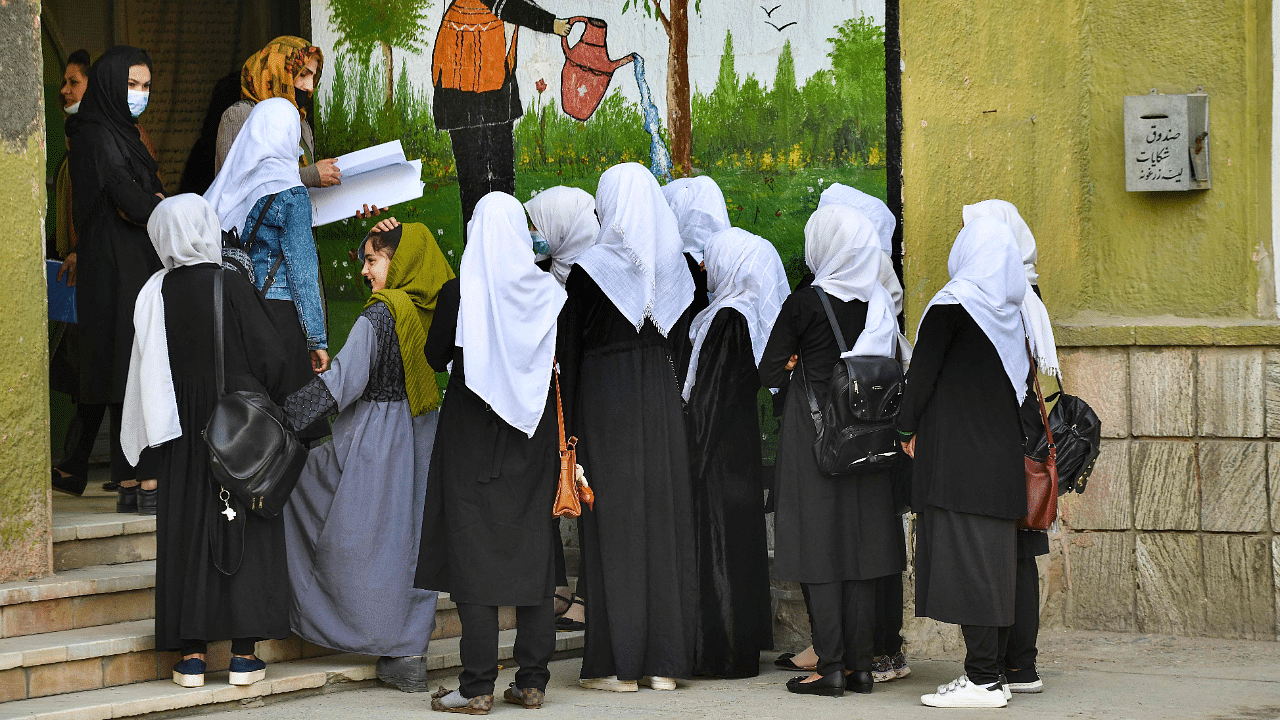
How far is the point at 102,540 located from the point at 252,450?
130cm

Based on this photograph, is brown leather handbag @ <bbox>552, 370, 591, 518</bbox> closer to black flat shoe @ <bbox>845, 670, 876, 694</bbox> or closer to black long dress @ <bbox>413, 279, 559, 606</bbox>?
black long dress @ <bbox>413, 279, 559, 606</bbox>

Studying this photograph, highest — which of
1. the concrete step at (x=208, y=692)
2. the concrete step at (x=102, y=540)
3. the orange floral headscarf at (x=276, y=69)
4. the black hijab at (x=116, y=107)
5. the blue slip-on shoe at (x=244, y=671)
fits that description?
the orange floral headscarf at (x=276, y=69)

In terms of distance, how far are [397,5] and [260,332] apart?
3.47 meters

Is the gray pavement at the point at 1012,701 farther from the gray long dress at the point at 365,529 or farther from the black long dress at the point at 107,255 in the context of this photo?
the black long dress at the point at 107,255

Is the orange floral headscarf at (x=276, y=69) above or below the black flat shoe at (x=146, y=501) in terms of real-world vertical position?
above

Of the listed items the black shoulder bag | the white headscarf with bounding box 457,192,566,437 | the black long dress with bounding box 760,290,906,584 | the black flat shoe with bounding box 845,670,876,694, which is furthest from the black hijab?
the black flat shoe with bounding box 845,670,876,694

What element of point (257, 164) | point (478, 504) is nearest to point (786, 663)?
point (478, 504)

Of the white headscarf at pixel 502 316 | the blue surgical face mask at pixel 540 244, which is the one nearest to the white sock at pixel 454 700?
the white headscarf at pixel 502 316

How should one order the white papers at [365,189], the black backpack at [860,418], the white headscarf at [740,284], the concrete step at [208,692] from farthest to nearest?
the white papers at [365,189]
the white headscarf at [740,284]
the black backpack at [860,418]
the concrete step at [208,692]

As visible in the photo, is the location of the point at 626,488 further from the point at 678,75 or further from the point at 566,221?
the point at 678,75

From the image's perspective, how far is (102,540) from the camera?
204 inches

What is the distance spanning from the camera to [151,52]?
7766mm

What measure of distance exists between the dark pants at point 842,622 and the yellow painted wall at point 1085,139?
1471mm

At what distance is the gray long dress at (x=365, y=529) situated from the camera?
186 inches
